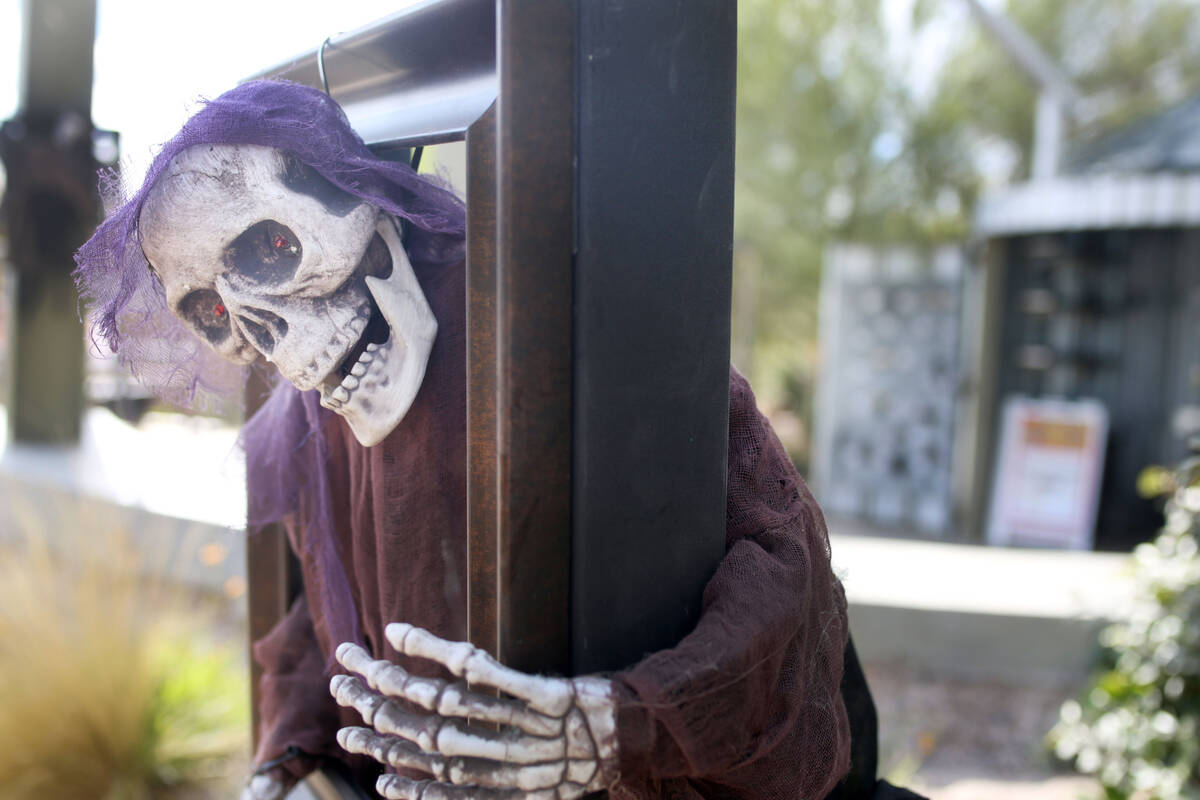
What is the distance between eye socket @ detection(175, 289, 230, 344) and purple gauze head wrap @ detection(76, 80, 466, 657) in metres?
0.06

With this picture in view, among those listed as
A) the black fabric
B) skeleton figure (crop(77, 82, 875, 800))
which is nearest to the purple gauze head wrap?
skeleton figure (crop(77, 82, 875, 800))

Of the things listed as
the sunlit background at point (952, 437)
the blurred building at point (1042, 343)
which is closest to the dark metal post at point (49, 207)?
the sunlit background at point (952, 437)

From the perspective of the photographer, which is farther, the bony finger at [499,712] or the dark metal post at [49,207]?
the dark metal post at [49,207]

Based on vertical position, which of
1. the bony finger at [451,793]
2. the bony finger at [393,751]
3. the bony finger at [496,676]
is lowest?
the bony finger at [451,793]

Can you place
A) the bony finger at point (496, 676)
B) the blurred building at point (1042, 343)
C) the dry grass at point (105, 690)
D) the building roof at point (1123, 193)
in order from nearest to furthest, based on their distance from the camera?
the bony finger at point (496, 676) → the dry grass at point (105, 690) → the building roof at point (1123, 193) → the blurred building at point (1042, 343)

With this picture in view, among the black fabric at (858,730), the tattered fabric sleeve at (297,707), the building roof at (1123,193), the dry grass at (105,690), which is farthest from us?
the building roof at (1123,193)

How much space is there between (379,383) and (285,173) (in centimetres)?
23

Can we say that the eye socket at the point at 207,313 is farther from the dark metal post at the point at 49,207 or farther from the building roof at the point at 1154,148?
the building roof at the point at 1154,148

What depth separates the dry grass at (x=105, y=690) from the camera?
2.62 m

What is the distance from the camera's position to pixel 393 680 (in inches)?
31.5

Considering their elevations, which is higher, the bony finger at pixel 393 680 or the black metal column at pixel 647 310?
the black metal column at pixel 647 310

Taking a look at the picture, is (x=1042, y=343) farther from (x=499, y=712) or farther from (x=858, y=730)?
(x=499, y=712)

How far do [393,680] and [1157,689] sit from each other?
99.8 inches

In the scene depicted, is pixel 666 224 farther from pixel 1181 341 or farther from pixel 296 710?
pixel 1181 341
